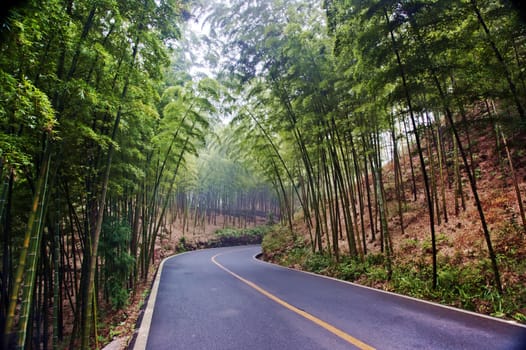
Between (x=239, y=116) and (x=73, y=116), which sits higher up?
(x=239, y=116)

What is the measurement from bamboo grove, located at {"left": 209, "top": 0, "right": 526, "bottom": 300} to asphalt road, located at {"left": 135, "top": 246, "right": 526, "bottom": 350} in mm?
1303

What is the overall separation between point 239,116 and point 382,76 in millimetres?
5543

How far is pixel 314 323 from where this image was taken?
2994 mm

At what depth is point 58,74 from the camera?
105 inches

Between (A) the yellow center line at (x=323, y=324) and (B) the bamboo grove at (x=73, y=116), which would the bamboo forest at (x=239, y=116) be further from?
(A) the yellow center line at (x=323, y=324)

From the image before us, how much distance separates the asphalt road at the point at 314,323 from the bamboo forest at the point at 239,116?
0.66m

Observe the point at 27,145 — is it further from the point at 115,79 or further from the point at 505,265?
the point at 505,265

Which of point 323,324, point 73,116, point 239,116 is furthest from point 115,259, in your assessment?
point 239,116

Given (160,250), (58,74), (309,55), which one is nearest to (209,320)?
(58,74)

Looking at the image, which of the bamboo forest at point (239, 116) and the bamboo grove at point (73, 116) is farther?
the bamboo forest at point (239, 116)

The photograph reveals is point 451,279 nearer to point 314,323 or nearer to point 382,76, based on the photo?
point 314,323

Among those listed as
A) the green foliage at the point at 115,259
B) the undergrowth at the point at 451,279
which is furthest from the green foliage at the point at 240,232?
the green foliage at the point at 115,259

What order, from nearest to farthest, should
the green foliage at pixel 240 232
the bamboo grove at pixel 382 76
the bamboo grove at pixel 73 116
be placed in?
the bamboo grove at pixel 73 116 < the bamboo grove at pixel 382 76 < the green foliage at pixel 240 232

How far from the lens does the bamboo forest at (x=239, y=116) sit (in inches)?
101
